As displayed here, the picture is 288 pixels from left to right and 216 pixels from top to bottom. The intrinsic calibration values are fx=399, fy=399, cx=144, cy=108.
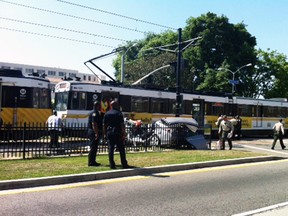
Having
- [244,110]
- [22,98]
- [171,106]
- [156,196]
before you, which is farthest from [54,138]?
[244,110]

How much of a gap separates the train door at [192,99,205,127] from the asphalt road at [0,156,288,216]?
61.4ft

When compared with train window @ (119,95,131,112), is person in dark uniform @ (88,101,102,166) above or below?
below

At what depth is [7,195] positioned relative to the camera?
7738 mm

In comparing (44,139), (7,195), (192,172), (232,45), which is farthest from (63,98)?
(232,45)

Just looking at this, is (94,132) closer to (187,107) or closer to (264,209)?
(264,209)

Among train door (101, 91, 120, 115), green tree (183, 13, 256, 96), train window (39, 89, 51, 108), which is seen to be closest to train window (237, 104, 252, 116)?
train door (101, 91, 120, 115)

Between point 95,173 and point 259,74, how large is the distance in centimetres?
5073

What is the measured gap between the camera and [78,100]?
879 inches

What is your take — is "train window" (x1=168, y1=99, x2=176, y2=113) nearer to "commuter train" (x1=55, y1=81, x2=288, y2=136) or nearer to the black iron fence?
"commuter train" (x1=55, y1=81, x2=288, y2=136)

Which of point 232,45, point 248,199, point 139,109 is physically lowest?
point 248,199

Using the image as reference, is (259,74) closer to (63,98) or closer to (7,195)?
(63,98)

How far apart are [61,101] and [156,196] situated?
50.7 feet

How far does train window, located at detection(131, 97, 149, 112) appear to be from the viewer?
2553cm

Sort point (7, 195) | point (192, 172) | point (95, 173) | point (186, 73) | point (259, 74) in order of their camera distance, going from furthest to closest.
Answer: point (259, 74) → point (186, 73) → point (192, 172) → point (95, 173) → point (7, 195)
